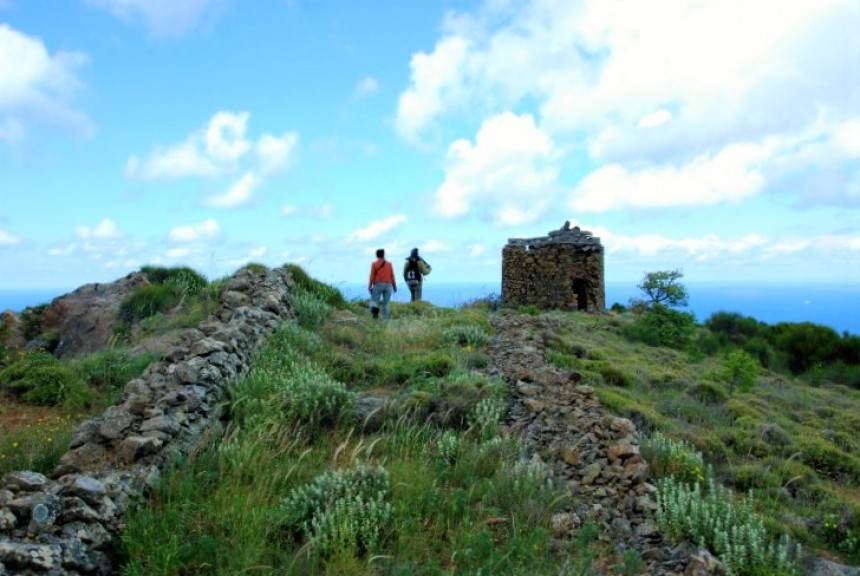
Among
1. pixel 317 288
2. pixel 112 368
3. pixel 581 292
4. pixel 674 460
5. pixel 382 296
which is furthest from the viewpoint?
pixel 581 292

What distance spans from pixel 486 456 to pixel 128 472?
121 inches

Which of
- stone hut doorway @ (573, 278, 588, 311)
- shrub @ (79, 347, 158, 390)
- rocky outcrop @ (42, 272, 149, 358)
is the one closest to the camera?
shrub @ (79, 347, 158, 390)

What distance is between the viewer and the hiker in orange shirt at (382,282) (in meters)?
14.8

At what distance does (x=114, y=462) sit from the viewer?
524cm

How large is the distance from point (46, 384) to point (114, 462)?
4.32 metres

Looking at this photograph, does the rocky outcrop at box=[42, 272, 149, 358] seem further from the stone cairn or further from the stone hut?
the stone hut

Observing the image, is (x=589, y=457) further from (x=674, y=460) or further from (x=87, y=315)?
(x=87, y=315)

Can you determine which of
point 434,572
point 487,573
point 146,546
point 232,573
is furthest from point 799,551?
point 146,546

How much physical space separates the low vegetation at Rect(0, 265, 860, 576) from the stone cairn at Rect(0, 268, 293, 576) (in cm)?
17

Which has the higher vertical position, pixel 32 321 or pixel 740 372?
pixel 32 321

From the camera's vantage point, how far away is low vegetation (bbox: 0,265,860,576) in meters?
4.52

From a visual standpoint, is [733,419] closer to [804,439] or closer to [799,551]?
[804,439]

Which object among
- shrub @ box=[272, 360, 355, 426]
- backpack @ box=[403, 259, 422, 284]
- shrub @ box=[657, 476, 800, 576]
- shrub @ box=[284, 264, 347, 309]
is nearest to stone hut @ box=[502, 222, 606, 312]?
backpack @ box=[403, 259, 422, 284]

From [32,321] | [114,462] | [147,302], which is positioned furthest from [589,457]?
[32,321]
